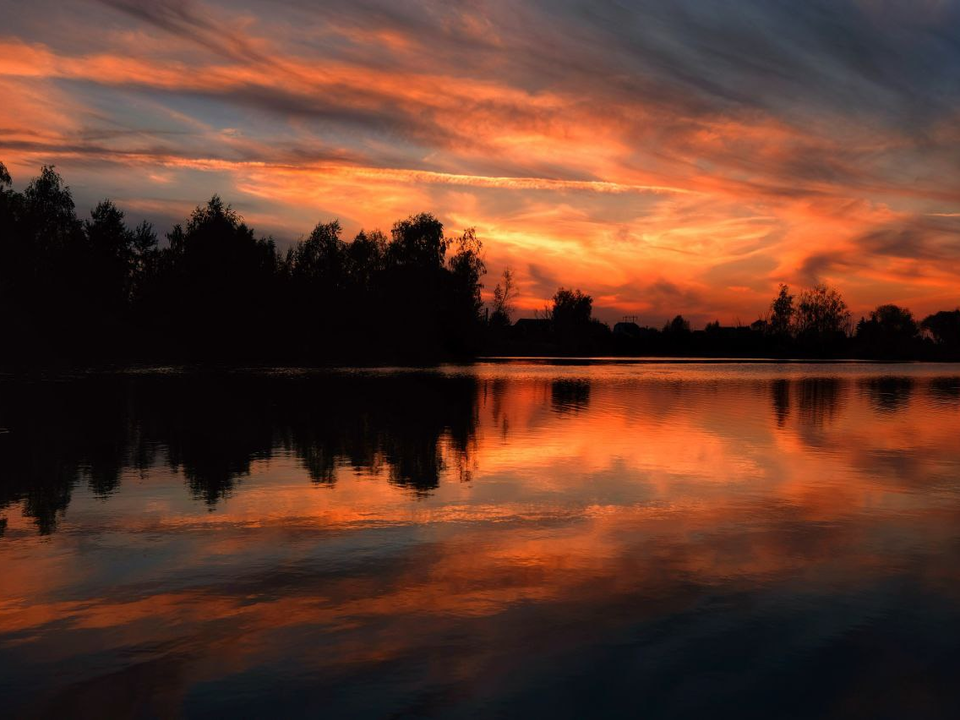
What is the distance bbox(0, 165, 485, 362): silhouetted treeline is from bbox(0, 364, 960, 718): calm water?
78274mm

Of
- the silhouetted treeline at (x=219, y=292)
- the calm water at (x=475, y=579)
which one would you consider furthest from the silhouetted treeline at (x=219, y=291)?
the calm water at (x=475, y=579)

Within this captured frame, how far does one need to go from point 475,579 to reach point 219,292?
11232 cm

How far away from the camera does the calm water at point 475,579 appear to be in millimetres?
6754

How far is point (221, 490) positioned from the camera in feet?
50.4

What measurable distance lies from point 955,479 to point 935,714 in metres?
13.0

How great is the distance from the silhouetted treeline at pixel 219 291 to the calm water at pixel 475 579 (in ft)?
257

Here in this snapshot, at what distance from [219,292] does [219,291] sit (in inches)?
5.2

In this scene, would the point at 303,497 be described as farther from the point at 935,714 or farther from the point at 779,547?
the point at 935,714

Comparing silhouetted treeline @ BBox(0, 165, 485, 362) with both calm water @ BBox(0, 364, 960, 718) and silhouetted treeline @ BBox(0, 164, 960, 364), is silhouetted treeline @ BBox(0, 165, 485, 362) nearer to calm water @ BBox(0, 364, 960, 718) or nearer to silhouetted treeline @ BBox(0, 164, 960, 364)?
silhouetted treeline @ BBox(0, 164, 960, 364)

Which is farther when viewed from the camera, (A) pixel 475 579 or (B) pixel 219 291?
(B) pixel 219 291

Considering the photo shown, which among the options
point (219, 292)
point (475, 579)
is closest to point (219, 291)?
point (219, 292)

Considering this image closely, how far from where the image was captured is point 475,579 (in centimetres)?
978

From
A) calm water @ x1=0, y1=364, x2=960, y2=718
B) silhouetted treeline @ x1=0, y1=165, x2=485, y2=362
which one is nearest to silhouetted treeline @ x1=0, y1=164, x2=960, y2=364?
silhouetted treeline @ x1=0, y1=165, x2=485, y2=362

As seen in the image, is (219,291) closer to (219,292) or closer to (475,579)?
(219,292)
